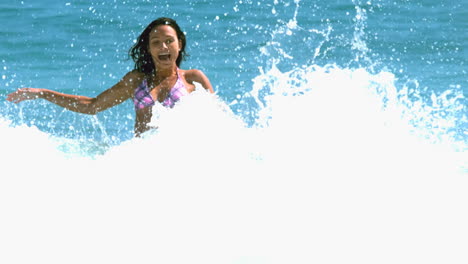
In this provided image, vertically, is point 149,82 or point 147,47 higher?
point 147,47

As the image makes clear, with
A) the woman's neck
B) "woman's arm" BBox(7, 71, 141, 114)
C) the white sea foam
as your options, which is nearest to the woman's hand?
"woman's arm" BBox(7, 71, 141, 114)

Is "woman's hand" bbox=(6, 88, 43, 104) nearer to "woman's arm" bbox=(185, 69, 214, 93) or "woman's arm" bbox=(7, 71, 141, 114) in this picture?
"woman's arm" bbox=(7, 71, 141, 114)

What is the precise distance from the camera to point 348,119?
5.56 m

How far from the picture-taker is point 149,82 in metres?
5.12

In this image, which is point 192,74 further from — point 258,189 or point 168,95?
point 258,189

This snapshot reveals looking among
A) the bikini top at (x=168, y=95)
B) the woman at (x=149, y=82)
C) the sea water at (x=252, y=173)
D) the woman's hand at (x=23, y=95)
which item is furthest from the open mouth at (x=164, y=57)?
the woman's hand at (x=23, y=95)

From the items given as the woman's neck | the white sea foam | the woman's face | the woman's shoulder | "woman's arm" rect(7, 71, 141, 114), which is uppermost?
the woman's face

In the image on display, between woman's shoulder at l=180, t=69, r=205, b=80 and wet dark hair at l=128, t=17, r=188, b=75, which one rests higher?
wet dark hair at l=128, t=17, r=188, b=75

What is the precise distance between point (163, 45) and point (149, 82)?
0.95 feet

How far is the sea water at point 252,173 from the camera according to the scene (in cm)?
373

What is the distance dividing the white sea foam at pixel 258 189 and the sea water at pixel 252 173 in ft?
0.04

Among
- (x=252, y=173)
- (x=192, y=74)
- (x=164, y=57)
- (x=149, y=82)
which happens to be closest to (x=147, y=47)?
(x=164, y=57)

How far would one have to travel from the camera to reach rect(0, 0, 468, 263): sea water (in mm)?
3734

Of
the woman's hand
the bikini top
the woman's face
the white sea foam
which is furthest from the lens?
the bikini top
